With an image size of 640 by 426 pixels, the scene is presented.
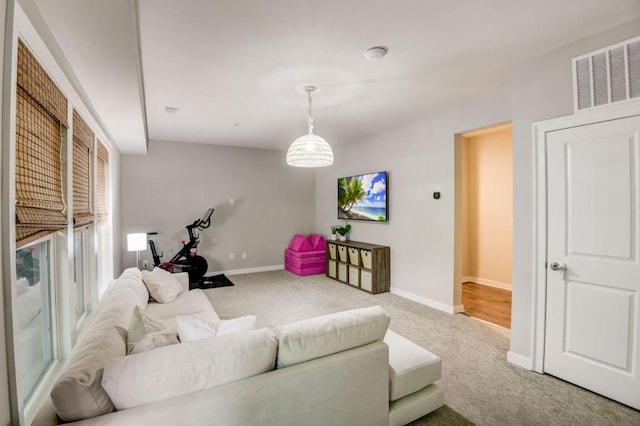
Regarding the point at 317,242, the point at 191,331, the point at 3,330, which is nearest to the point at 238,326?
the point at 191,331

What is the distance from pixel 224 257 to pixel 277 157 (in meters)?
2.33

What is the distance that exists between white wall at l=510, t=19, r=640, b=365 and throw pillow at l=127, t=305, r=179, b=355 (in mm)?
2688

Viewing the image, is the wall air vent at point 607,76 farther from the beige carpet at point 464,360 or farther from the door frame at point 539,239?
the beige carpet at point 464,360

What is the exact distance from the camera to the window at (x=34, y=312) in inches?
64.2

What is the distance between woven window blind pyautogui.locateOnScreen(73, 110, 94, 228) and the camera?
2181 mm

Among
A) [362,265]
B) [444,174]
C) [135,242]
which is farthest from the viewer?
[362,265]

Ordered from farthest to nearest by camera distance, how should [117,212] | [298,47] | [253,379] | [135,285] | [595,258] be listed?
[117,212] → [135,285] → [298,47] → [595,258] → [253,379]

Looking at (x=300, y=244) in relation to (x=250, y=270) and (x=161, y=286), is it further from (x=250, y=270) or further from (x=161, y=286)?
(x=161, y=286)

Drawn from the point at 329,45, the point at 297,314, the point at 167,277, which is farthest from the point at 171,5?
the point at 297,314

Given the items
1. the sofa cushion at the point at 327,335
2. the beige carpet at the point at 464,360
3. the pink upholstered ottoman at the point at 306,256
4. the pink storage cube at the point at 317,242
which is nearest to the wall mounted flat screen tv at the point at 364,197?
the pink storage cube at the point at 317,242

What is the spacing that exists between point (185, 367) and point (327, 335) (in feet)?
2.15

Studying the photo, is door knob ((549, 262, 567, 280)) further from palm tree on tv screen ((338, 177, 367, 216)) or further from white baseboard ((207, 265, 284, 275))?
white baseboard ((207, 265, 284, 275))

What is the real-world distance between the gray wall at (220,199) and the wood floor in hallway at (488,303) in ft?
11.6

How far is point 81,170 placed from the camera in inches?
94.3
